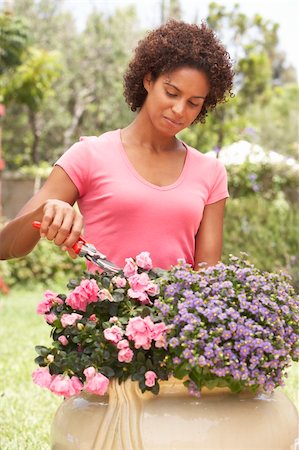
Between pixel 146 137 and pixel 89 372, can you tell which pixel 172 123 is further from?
pixel 89 372

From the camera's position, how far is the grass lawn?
391 cm

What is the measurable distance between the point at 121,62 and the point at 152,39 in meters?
21.8

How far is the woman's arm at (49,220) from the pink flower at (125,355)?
296 millimetres

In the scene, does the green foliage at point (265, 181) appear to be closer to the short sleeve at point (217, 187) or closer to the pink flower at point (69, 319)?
the short sleeve at point (217, 187)

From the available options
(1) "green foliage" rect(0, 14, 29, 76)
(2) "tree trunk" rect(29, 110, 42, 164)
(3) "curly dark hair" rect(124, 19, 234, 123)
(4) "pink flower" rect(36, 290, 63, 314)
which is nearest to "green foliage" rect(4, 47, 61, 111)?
(1) "green foliage" rect(0, 14, 29, 76)

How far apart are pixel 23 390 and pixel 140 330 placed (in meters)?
3.36

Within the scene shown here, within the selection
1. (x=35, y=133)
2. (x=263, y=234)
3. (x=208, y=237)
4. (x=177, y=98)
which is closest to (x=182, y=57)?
(x=177, y=98)

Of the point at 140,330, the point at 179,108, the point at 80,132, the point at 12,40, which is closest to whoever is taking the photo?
the point at 140,330

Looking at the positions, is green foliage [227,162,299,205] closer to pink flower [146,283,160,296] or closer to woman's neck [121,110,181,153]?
woman's neck [121,110,181,153]

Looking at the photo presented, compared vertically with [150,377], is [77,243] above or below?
above

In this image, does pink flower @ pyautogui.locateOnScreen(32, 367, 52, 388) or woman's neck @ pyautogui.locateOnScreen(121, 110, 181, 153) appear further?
woman's neck @ pyautogui.locateOnScreen(121, 110, 181, 153)

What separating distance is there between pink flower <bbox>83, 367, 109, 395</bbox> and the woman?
1.61 ft

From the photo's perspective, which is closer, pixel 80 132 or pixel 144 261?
pixel 144 261

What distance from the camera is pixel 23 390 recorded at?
504 cm
